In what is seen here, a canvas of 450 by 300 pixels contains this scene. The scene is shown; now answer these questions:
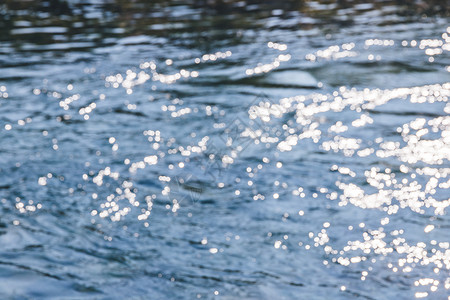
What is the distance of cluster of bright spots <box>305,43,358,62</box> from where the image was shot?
7902 mm

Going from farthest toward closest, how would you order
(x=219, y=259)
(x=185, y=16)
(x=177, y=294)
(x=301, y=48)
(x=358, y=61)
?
(x=185, y=16) < (x=301, y=48) < (x=358, y=61) < (x=219, y=259) < (x=177, y=294)

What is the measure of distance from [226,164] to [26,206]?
4.55 ft

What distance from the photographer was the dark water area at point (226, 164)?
362cm

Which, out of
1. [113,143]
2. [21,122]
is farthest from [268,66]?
[21,122]

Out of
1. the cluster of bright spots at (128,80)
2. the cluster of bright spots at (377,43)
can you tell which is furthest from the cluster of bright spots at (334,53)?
the cluster of bright spots at (128,80)

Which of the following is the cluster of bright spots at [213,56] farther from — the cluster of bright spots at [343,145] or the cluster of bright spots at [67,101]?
the cluster of bright spots at [343,145]

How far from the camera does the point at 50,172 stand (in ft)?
16.1

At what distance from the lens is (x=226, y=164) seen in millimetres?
5031

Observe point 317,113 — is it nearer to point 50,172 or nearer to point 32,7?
point 50,172

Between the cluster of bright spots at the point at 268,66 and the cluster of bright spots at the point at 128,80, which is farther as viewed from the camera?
the cluster of bright spots at the point at 268,66

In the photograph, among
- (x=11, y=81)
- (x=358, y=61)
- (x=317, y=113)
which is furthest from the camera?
(x=358, y=61)

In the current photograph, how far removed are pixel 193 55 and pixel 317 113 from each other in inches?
95.9

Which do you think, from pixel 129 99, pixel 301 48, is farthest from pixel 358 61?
pixel 129 99

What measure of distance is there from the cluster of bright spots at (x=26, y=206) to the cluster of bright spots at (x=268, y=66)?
11.1 feet
